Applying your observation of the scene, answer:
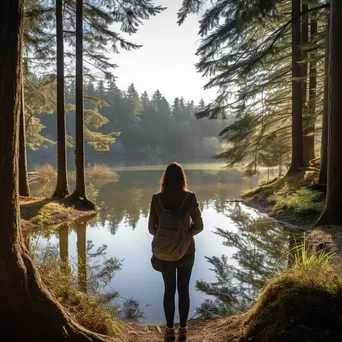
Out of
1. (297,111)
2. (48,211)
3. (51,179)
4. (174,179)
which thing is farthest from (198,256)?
(51,179)

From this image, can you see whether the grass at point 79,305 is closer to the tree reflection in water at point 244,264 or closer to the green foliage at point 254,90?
the tree reflection in water at point 244,264

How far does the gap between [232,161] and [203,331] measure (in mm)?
12805

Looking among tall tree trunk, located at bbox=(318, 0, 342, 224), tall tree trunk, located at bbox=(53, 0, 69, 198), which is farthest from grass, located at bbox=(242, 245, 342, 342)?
tall tree trunk, located at bbox=(53, 0, 69, 198)

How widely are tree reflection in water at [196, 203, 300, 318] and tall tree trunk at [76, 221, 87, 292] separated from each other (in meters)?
1.54

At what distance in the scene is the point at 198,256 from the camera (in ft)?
21.9

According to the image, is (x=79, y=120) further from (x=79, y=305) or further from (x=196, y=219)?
(x=196, y=219)

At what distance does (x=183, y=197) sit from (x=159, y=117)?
80.8 metres

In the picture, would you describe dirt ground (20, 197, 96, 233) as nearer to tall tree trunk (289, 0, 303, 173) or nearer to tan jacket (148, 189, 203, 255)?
tan jacket (148, 189, 203, 255)

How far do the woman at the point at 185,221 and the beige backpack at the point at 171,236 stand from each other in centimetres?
6

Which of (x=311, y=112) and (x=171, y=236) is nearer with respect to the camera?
(x=171, y=236)

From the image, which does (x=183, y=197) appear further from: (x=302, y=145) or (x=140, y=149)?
(x=140, y=149)

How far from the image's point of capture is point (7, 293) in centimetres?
232

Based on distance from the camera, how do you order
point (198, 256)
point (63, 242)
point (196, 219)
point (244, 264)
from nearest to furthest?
point (196, 219)
point (244, 264)
point (198, 256)
point (63, 242)

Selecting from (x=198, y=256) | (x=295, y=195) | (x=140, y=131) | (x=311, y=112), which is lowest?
(x=198, y=256)
